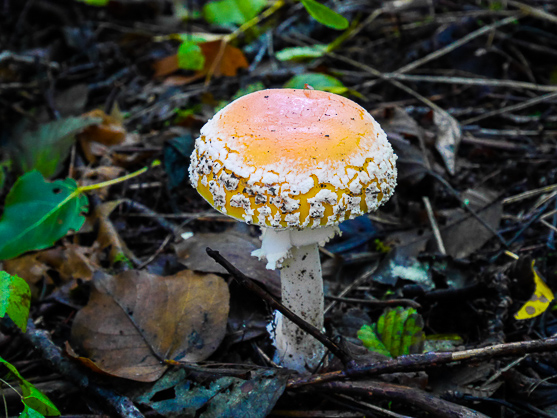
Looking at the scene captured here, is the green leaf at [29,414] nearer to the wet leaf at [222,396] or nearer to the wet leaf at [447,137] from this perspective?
the wet leaf at [222,396]

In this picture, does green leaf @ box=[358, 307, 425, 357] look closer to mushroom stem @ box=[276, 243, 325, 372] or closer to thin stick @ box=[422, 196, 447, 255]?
mushroom stem @ box=[276, 243, 325, 372]

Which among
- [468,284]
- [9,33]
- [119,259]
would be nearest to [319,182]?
[468,284]

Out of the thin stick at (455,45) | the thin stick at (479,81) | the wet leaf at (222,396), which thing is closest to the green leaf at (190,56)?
the thin stick at (479,81)

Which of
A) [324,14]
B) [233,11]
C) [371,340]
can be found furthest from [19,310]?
[233,11]

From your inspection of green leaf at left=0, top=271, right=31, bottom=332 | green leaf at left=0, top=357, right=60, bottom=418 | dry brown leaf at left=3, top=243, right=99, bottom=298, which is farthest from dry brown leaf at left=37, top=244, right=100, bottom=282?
green leaf at left=0, top=357, right=60, bottom=418

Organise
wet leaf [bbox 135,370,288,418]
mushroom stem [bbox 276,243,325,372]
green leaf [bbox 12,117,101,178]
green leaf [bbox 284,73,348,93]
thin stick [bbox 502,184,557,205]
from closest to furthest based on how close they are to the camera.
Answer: wet leaf [bbox 135,370,288,418] → mushroom stem [bbox 276,243,325,372] → thin stick [bbox 502,184,557,205] → green leaf [bbox 12,117,101,178] → green leaf [bbox 284,73,348,93]

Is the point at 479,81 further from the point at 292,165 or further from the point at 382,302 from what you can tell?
the point at 292,165
